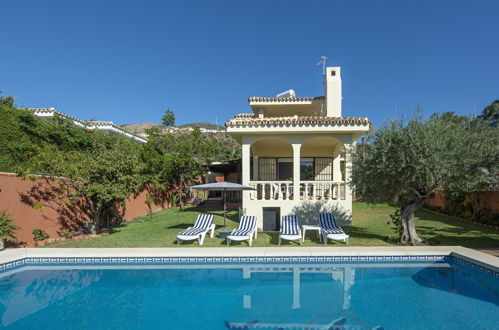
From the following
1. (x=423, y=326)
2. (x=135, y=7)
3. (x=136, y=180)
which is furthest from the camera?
(x=135, y=7)

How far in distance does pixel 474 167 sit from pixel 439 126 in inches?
72.7

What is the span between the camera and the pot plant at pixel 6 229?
977cm

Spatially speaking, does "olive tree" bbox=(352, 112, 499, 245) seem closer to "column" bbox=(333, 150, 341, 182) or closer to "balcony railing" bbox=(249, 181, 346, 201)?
"balcony railing" bbox=(249, 181, 346, 201)

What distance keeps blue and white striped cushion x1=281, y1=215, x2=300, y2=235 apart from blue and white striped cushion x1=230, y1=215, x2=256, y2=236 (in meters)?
1.25

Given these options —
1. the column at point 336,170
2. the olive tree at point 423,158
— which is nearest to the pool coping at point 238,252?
the olive tree at point 423,158

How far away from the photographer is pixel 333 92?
2005 cm

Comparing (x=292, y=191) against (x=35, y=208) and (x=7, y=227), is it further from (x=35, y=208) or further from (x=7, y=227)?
(x=7, y=227)

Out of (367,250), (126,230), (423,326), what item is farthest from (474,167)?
(126,230)

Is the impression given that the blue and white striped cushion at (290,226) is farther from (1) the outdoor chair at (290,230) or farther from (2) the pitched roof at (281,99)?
(2) the pitched roof at (281,99)

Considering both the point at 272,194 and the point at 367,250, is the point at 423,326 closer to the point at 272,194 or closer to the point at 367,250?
the point at 367,250

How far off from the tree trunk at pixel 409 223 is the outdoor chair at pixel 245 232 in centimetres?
568

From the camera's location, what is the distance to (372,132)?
10.7 metres

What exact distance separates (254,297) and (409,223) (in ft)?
23.2

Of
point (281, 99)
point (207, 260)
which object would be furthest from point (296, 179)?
point (281, 99)
